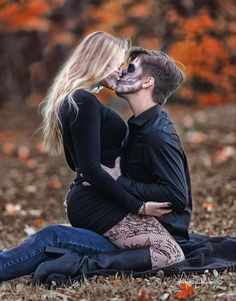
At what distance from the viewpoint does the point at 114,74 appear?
4.68 meters

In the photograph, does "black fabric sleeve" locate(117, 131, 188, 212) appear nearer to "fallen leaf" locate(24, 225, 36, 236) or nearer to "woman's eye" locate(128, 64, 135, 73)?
"woman's eye" locate(128, 64, 135, 73)

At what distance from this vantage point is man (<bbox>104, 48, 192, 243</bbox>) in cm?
458

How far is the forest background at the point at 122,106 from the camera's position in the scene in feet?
14.8

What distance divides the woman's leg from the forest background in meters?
0.23

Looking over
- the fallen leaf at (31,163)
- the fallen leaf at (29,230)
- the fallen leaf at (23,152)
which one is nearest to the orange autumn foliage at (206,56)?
the fallen leaf at (23,152)

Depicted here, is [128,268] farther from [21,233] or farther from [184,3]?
[184,3]

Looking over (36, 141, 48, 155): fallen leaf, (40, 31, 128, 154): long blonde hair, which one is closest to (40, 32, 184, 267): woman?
(40, 31, 128, 154): long blonde hair

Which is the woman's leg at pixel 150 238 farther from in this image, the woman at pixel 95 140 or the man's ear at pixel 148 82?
the man's ear at pixel 148 82

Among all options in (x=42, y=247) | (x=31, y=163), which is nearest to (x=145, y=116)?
(x=42, y=247)

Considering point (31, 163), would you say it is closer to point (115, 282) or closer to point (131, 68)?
point (131, 68)

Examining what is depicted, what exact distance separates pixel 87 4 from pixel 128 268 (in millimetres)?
17487

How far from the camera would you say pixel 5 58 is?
22.5 meters

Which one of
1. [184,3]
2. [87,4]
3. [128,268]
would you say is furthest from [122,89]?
[87,4]

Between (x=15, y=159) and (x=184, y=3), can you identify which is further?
(x=184, y=3)
